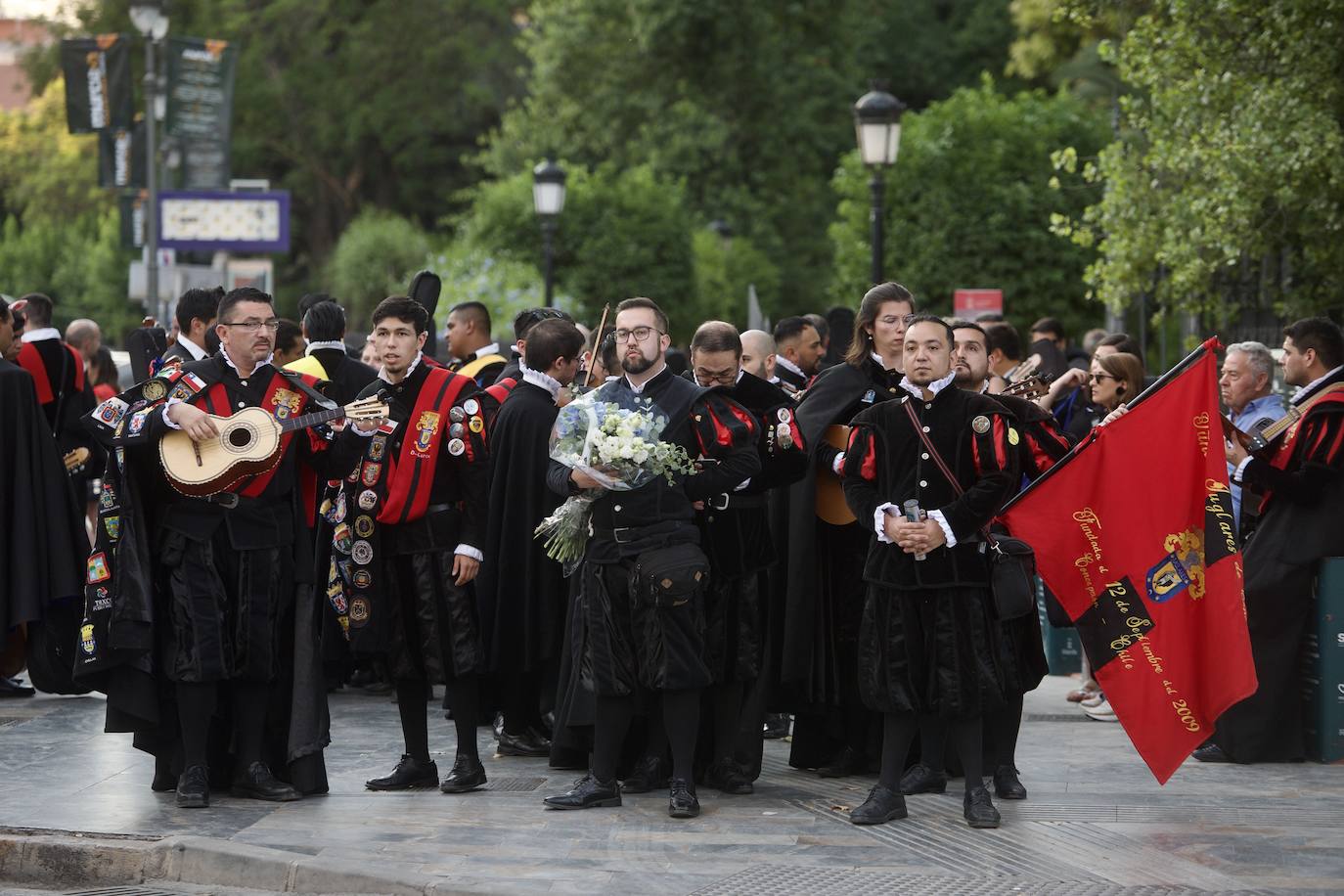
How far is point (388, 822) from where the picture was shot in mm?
7695

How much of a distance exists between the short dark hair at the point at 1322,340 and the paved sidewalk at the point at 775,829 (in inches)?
77.7

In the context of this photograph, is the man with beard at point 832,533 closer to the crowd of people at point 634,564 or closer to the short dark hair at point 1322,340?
the crowd of people at point 634,564

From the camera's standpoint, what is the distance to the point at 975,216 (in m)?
29.9

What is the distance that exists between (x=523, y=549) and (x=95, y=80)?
70.4 feet

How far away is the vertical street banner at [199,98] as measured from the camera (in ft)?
97.2

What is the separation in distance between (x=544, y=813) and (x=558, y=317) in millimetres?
2638

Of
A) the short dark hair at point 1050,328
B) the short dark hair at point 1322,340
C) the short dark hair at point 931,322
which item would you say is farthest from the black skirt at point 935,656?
the short dark hair at point 1050,328

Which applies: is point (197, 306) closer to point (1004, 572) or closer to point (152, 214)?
point (1004, 572)

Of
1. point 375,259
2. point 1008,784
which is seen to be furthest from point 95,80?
point 1008,784

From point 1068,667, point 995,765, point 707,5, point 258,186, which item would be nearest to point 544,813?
point 995,765

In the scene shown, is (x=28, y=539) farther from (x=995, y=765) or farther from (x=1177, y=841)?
(x=1177, y=841)

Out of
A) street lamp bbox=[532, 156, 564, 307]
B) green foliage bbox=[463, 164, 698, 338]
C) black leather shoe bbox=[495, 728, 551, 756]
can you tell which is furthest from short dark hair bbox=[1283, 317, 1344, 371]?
green foliage bbox=[463, 164, 698, 338]

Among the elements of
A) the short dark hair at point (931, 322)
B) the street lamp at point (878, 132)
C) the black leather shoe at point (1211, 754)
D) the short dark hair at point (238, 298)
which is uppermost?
the street lamp at point (878, 132)

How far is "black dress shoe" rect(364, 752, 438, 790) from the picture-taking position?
330 inches
